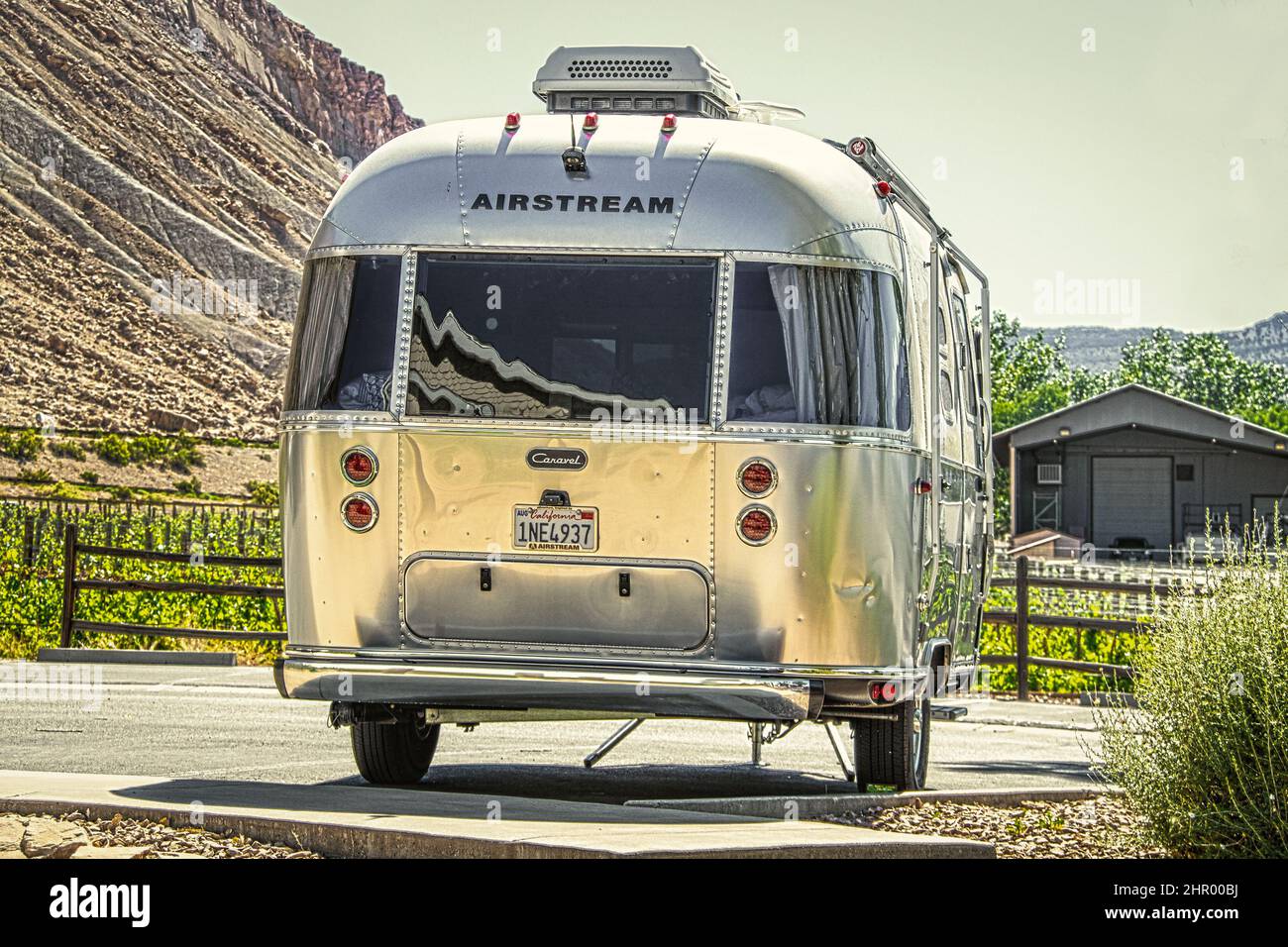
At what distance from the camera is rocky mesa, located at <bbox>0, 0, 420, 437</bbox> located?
97125mm

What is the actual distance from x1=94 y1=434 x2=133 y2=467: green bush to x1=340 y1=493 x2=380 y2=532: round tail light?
8020 cm

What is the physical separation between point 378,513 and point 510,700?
109cm

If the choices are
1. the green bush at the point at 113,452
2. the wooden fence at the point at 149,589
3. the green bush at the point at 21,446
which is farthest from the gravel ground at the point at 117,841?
the green bush at the point at 113,452

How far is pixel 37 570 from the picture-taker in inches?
856

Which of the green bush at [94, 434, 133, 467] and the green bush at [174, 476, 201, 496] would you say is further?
the green bush at [94, 434, 133, 467]

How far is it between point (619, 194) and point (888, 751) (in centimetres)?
311

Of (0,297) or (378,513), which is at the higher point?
(0,297)

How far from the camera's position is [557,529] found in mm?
8523

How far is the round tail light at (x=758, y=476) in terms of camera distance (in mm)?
8383

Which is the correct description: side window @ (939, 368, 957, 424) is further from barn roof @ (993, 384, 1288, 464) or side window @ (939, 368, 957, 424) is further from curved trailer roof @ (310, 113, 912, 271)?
barn roof @ (993, 384, 1288, 464)

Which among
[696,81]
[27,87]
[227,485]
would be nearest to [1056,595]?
Result: [696,81]

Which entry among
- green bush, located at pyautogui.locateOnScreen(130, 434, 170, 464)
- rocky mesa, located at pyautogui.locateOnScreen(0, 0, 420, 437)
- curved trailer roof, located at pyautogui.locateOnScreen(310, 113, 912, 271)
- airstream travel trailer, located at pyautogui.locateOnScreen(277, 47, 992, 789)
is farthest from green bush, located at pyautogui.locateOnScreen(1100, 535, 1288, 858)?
green bush, located at pyautogui.locateOnScreen(130, 434, 170, 464)
